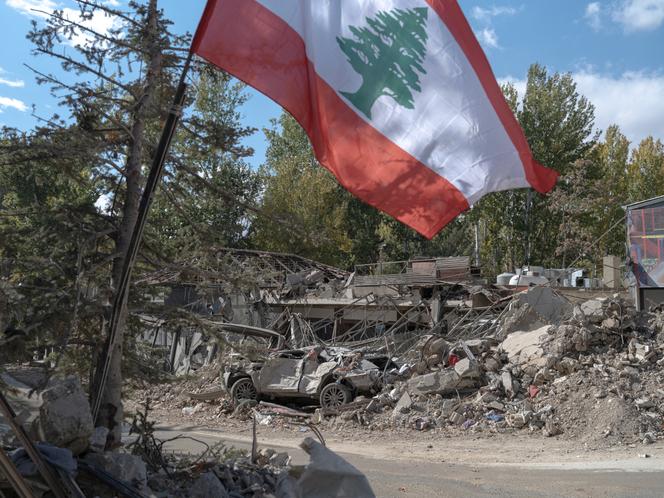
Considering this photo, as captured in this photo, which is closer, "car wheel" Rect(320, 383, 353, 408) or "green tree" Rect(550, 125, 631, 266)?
"car wheel" Rect(320, 383, 353, 408)

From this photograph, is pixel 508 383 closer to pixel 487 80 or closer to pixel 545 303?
pixel 545 303

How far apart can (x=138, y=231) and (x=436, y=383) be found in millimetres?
11772

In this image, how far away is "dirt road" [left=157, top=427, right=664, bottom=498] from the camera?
350 inches

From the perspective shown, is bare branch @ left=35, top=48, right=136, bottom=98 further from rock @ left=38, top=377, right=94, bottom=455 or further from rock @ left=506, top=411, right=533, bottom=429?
rock @ left=506, top=411, right=533, bottom=429

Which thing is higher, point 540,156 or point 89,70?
point 540,156

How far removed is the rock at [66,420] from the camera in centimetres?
459

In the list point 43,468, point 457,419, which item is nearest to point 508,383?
point 457,419

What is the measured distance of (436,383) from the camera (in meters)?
15.8

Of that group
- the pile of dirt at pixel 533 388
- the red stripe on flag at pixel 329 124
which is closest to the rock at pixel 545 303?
the pile of dirt at pixel 533 388

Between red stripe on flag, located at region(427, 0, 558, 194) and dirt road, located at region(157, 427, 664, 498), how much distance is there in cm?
460

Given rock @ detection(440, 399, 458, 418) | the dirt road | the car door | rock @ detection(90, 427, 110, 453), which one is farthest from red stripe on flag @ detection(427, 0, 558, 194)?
the car door

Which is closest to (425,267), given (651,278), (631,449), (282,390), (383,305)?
(383,305)

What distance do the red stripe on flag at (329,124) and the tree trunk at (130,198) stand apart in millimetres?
1576

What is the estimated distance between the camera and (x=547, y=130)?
163ft
